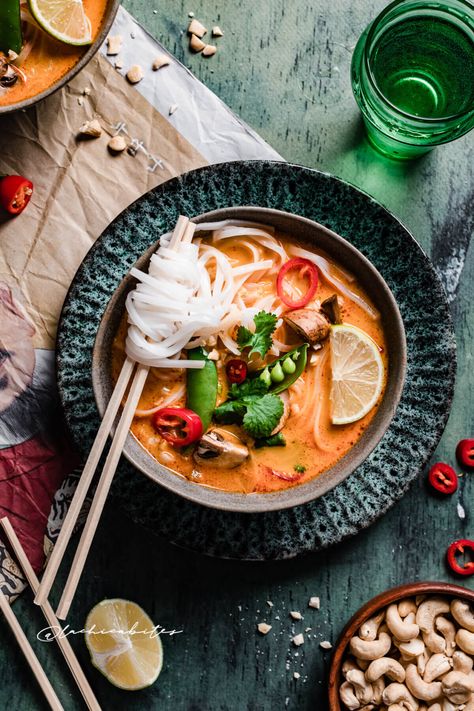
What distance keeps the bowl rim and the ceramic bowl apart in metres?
0.89

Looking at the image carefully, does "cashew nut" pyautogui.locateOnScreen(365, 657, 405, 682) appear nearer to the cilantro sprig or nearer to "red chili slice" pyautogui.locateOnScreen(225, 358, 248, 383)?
the cilantro sprig

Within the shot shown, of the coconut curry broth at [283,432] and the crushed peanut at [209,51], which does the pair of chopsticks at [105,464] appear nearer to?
the coconut curry broth at [283,432]

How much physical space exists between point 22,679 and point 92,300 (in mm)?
1762

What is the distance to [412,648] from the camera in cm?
342

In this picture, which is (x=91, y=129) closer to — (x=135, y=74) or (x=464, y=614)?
(x=135, y=74)

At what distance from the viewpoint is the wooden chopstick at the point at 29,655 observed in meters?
3.41

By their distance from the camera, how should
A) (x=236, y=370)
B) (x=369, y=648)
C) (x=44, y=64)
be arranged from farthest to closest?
(x=44, y=64) < (x=369, y=648) < (x=236, y=370)

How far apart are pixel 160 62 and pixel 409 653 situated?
300cm

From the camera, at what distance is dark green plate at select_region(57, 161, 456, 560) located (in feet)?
10.8

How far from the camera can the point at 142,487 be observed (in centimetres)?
330

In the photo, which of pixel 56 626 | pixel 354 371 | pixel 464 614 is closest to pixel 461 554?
pixel 464 614

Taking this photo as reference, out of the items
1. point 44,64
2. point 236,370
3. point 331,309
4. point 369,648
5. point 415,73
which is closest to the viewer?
point 236,370

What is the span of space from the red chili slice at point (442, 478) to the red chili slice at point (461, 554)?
25 cm

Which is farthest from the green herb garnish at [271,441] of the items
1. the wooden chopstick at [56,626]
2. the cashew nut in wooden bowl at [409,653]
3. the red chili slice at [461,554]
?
the wooden chopstick at [56,626]
